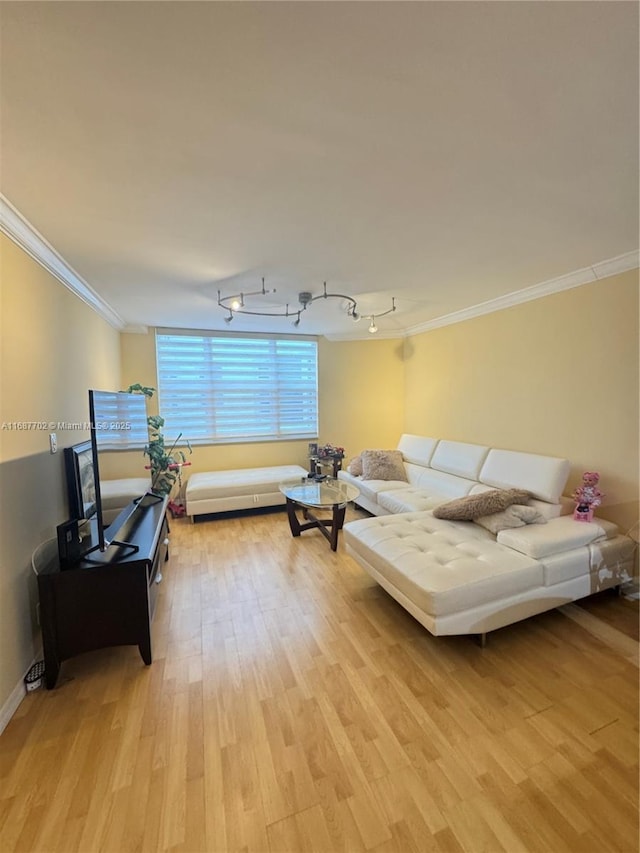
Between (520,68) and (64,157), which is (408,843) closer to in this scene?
(520,68)

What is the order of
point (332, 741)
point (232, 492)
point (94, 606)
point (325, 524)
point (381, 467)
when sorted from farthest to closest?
point (381, 467), point (232, 492), point (325, 524), point (94, 606), point (332, 741)

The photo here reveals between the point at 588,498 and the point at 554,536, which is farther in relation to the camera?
the point at 588,498

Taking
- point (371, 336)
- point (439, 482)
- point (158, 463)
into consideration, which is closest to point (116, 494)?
point (158, 463)

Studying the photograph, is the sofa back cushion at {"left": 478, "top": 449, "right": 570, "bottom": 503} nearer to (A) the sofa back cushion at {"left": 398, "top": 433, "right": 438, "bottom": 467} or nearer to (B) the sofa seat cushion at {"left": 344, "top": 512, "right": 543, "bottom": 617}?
(B) the sofa seat cushion at {"left": 344, "top": 512, "right": 543, "bottom": 617}

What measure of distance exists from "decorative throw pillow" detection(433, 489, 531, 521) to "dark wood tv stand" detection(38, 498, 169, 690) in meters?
2.11

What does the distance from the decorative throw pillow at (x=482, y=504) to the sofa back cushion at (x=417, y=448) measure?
57.6 inches

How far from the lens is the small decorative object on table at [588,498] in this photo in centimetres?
246

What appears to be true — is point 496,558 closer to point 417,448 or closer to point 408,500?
point 408,500

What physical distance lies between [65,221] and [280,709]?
259cm

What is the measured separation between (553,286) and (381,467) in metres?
2.41

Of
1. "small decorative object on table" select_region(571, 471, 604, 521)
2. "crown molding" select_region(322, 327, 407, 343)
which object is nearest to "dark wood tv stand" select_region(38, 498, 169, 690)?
"small decorative object on table" select_region(571, 471, 604, 521)

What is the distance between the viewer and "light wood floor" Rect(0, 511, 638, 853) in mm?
1144

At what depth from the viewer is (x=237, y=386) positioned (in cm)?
477

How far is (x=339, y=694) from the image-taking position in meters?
1.67
